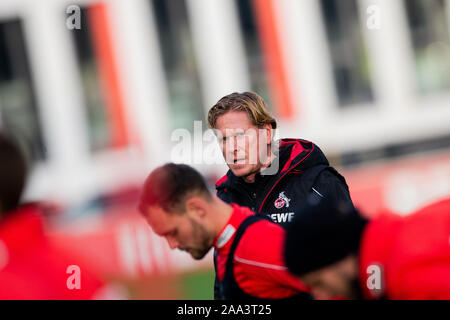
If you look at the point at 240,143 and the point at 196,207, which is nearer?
the point at 196,207

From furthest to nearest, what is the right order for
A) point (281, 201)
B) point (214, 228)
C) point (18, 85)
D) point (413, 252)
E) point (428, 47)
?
point (18, 85) → point (428, 47) → point (281, 201) → point (214, 228) → point (413, 252)

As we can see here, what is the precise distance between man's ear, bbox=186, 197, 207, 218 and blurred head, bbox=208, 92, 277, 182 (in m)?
0.21

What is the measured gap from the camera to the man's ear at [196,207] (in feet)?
5.39

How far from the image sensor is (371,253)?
126 centimetres

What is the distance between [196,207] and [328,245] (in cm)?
45

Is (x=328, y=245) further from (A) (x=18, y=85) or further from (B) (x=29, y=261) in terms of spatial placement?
(A) (x=18, y=85)

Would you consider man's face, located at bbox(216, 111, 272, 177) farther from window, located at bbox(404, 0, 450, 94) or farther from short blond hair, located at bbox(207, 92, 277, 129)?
window, located at bbox(404, 0, 450, 94)

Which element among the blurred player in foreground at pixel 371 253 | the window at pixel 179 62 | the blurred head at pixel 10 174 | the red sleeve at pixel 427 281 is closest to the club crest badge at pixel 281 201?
the blurred player in foreground at pixel 371 253

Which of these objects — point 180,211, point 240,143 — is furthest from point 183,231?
point 240,143

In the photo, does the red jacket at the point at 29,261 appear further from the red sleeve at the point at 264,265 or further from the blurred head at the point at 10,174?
the red sleeve at the point at 264,265

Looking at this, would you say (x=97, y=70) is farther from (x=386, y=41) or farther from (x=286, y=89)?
(x=386, y=41)

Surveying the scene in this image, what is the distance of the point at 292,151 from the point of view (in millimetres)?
1854

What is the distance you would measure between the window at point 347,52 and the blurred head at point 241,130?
4420 millimetres

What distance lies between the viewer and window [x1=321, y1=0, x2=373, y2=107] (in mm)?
6082
